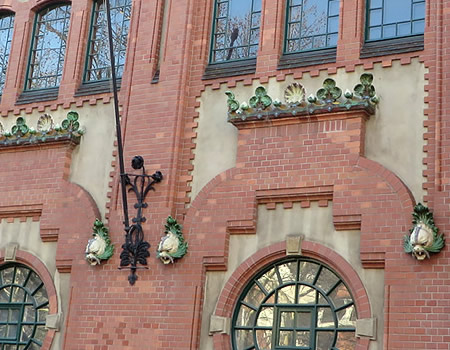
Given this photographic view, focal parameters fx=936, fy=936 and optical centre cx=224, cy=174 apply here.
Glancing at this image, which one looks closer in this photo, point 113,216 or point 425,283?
point 425,283

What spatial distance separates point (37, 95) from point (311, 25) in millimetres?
5763

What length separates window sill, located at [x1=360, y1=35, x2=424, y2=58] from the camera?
1434 cm

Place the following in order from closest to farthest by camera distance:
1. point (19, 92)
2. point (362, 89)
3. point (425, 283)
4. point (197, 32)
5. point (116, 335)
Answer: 1. point (425, 283)
2. point (362, 89)
3. point (116, 335)
4. point (197, 32)
5. point (19, 92)

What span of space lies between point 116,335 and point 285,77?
5.03m

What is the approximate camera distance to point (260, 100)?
15086 mm

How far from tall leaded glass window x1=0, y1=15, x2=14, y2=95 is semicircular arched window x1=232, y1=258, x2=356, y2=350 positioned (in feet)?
24.9

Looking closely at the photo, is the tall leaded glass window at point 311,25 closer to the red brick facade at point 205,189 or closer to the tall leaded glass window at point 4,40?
the red brick facade at point 205,189

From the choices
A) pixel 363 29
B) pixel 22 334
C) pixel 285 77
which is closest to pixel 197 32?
pixel 285 77

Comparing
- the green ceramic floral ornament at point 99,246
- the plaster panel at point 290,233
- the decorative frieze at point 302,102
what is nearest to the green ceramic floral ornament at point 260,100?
the decorative frieze at point 302,102

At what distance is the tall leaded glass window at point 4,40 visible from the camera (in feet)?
62.7

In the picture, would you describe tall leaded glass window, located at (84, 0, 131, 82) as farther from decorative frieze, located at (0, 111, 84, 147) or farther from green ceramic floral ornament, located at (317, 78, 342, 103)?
green ceramic floral ornament, located at (317, 78, 342, 103)

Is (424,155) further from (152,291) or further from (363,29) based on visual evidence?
(152,291)

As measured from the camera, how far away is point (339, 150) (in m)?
14.3

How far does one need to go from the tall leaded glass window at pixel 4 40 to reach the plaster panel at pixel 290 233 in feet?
22.7
